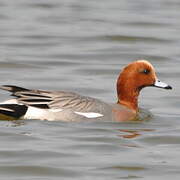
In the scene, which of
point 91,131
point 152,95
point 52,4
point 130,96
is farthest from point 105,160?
point 52,4

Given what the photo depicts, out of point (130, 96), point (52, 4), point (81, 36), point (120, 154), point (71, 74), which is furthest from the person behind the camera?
point (52, 4)

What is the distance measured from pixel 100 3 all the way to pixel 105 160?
1016cm

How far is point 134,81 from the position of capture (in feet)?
36.0

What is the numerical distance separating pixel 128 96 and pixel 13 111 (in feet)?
4.71

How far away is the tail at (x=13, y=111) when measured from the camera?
10.2 meters

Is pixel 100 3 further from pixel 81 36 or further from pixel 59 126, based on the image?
pixel 59 126

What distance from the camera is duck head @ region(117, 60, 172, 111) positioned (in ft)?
35.9

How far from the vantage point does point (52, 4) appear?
18.9 meters

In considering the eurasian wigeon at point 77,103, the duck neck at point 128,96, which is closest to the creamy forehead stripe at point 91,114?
the eurasian wigeon at point 77,103

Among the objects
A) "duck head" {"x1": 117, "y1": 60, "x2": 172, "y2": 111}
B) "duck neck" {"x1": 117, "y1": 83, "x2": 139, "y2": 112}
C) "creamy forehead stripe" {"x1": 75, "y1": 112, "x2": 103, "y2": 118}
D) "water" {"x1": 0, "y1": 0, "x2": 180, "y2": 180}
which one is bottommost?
"water" {"x1": 0, "y1": 0, "x2": 180, "y2": 180}

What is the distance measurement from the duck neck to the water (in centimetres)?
27

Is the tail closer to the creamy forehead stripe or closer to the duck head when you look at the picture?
the creamy forehead stripe

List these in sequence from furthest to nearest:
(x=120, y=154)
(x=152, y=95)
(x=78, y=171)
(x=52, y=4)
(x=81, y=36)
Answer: (x=52, y=4)
(x=81, y=36)
(x=152, y=95)
(x=120, y=154)
(x=78, y=171)

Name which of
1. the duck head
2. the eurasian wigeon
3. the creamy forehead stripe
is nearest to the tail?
the eurasian wigeon
